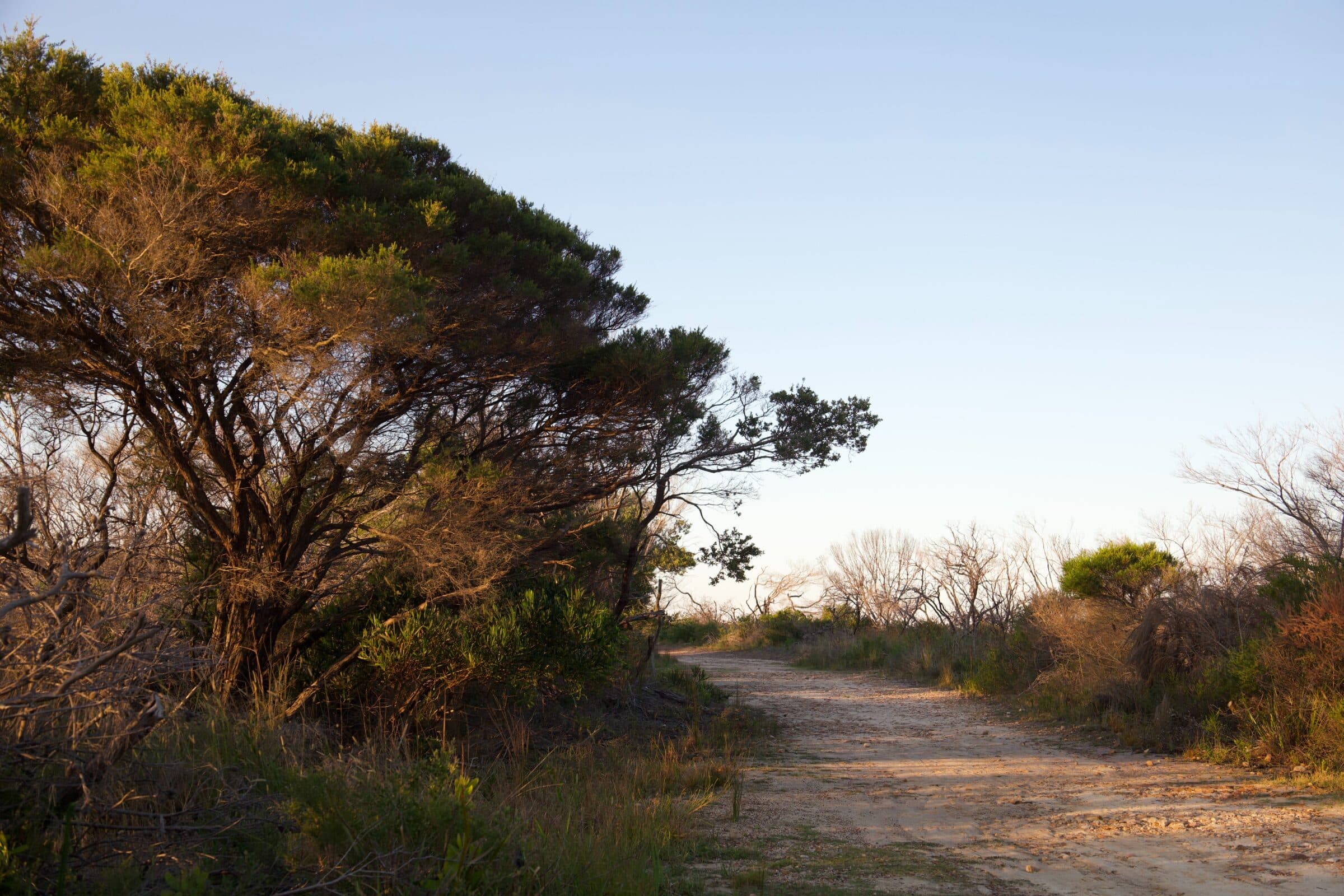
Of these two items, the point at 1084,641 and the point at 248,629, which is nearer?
the point at 248,629

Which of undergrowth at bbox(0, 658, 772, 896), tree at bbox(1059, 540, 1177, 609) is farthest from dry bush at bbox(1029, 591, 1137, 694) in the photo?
undergrowth at bbox(0, 658, 772, 896)

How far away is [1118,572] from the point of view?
14.9m

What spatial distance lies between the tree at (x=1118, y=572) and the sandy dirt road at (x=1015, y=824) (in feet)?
11.4

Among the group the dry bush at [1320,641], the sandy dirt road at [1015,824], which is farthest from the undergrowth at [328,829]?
the dry bush at [1320,641]

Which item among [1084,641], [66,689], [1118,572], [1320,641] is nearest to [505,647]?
[66,689]

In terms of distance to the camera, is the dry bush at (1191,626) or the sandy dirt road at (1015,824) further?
the dry bush at (1191,626)

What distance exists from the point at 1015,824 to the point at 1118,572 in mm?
9519

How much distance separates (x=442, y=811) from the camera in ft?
13.7

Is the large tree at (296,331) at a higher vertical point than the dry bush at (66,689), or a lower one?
higher

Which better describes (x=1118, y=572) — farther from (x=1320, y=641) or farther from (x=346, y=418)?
(x=346, y=418)

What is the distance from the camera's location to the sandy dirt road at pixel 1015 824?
205 inches

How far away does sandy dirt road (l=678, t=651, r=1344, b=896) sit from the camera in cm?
520

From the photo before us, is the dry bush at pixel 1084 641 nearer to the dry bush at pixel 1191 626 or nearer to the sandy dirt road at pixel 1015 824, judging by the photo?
the dry bush at pixel 1191 626

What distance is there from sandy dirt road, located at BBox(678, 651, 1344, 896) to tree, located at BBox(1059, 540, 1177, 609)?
11.4 ft
